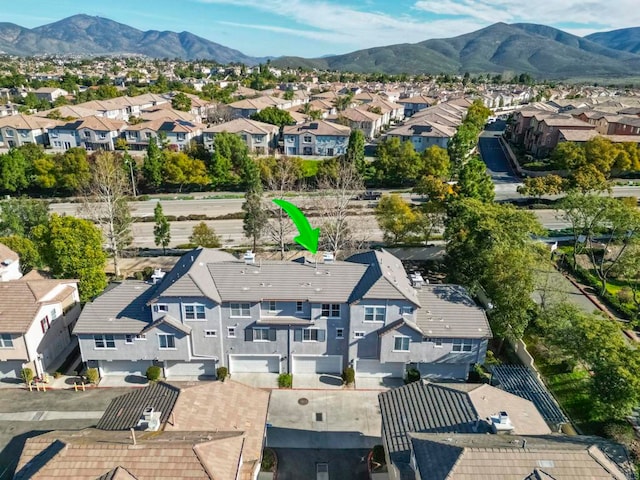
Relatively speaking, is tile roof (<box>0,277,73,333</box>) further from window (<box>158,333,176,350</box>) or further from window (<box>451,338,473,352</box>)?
window (<box>451,338,473,352</box>)

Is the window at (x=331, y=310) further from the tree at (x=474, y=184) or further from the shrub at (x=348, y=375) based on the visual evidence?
the tree at (x=474, y=184)

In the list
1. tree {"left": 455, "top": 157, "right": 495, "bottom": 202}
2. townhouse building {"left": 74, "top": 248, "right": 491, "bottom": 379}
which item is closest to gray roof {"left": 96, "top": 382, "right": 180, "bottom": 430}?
townhouse building {"left": 74, "top": 248, "right": 491, "bottom": 379}

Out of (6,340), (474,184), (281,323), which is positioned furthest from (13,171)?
(474,184)

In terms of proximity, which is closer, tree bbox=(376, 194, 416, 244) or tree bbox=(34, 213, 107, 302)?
tree bbox=(34, 213, 107, 302)

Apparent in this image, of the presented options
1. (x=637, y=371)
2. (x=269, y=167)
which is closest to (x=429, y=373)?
(x=637, y=371)

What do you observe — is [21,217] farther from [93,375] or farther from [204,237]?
[93,375]

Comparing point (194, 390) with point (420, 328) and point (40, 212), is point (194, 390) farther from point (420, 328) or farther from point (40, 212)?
point (40, 212)
